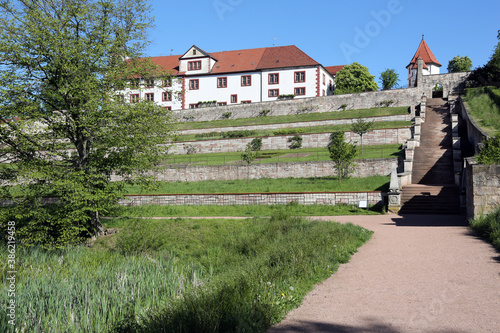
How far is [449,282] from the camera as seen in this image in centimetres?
782

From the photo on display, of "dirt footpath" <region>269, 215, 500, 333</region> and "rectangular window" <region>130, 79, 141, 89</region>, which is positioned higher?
"rectangular window" <region>130, 79, 141, 89</region>

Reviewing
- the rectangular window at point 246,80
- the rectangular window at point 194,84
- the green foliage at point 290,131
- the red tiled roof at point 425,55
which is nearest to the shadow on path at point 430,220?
the green foliage at point 290,131

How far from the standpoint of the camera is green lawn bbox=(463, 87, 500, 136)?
27.7 meters

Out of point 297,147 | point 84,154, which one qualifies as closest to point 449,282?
point 84,154

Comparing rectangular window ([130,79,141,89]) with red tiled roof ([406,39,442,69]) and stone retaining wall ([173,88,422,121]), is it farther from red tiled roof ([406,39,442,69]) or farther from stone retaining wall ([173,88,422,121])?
red tiled roof ([406,39,442,69])

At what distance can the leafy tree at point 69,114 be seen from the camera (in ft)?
52.4

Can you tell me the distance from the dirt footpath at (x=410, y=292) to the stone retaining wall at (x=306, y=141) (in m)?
28.5

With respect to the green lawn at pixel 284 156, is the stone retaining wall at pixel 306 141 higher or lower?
higher

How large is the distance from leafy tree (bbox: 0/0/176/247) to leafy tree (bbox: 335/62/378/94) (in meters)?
52.4

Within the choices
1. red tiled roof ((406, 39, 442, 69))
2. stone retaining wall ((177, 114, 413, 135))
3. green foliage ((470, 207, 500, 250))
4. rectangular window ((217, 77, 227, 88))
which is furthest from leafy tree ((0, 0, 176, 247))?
red tiled roof ((406, 39, 442, 69))

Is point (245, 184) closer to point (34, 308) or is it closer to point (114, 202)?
point (114, 202)

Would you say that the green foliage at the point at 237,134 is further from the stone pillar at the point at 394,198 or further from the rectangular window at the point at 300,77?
the stone pillar at the point at 394,198

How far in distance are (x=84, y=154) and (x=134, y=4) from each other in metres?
7.89

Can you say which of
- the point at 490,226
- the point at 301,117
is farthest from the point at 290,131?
the point at 490,226
